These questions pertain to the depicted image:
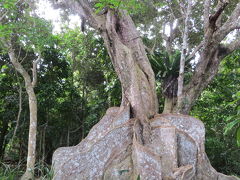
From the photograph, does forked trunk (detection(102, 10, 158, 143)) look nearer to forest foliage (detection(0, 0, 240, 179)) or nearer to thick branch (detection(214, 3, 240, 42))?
forest foliage (detection(0, 0, 240, 179))

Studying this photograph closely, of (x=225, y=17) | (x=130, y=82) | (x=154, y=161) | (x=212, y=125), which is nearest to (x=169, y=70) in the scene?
(x=130, y=82)

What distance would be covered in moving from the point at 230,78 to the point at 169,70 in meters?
2.63

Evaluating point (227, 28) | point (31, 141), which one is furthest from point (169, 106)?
point (31, 141)

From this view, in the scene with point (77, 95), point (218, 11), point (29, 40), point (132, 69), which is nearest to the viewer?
point (132, 69)

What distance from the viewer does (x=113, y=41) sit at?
539 cm

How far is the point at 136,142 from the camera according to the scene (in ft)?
12.6

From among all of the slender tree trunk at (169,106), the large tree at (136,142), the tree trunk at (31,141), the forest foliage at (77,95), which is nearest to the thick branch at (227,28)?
the large tree at (136,142)

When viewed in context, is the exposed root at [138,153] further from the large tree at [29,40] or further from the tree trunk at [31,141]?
the large tree at [29,40]

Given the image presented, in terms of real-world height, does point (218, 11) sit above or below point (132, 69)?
A: above

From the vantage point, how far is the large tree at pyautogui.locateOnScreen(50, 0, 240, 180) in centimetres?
368

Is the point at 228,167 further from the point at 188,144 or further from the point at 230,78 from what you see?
the point at 188,144

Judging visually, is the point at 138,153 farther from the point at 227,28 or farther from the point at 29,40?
the point at 29,40

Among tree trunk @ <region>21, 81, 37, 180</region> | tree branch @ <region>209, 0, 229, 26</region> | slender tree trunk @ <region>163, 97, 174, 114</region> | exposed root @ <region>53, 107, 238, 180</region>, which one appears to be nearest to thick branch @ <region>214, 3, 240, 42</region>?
tree branch @ <region>209, 0, 229, 26</region>

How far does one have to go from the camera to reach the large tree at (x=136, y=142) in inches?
145
